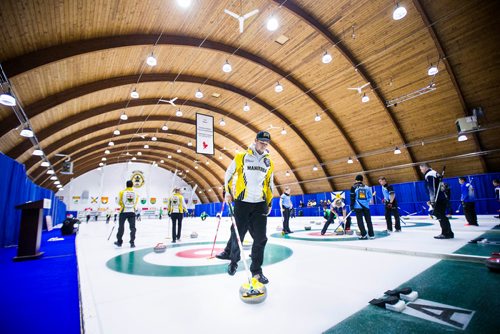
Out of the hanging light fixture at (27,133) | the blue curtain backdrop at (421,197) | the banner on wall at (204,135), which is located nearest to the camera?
the hanging light fixture at (27,133)

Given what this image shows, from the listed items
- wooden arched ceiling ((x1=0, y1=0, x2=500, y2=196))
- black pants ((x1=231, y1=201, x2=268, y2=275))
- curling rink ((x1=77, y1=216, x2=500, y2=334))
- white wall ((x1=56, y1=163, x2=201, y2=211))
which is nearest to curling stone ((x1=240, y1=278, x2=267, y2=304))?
curling rink ((x1=77, y1=216, x2=500, y2=334))

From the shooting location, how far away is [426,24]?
38.9ft

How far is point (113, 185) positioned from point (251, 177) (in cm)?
4515

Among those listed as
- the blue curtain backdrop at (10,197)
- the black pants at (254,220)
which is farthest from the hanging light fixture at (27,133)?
the black pants at (254,220)

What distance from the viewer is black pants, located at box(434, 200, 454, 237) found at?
6.04 m

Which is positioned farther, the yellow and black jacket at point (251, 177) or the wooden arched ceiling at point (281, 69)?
the wooden arched ceiling at point (281, 69)

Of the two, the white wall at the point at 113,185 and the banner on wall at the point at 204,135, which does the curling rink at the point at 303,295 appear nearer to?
the banner on wall at the point at 204,135

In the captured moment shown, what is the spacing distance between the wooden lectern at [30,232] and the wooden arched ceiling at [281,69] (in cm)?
722

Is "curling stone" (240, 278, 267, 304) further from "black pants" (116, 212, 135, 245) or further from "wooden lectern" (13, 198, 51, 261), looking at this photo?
"black pants" (116, 212, 135, 245)

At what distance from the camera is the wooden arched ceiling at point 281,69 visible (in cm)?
1009

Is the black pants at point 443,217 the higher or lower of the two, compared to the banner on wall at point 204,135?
lower

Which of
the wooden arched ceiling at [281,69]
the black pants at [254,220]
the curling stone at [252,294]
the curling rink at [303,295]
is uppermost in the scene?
the wooden arched ceiling at [281,69]

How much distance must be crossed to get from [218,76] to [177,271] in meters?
15.4

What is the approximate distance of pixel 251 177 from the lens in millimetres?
3385
